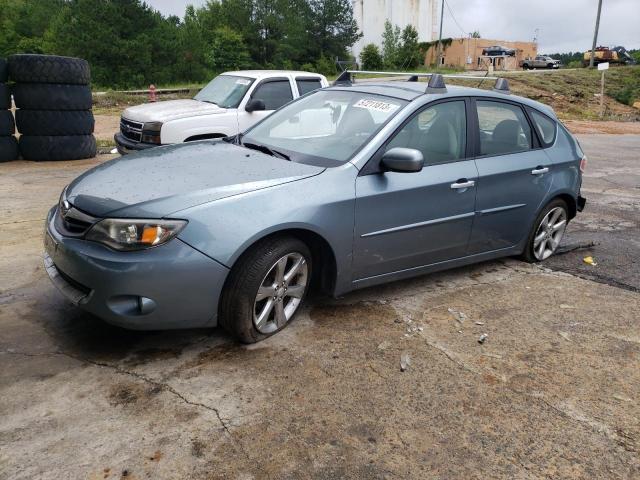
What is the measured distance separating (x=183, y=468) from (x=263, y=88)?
740 cm

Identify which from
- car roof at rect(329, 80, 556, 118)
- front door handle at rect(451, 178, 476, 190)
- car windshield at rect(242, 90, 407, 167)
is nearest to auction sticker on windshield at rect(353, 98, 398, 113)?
car windshield at rect(242, 90, 407, 167)

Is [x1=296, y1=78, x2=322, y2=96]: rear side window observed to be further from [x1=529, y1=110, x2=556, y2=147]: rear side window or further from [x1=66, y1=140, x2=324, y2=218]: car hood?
→ [x1=66, y1=140, x2=324, y2=218]: car hood

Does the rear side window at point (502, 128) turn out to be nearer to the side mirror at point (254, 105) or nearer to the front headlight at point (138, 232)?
the front headlight at point (138, 232)

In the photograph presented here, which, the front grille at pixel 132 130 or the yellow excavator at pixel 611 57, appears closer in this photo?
the front grille at pixel 132 130

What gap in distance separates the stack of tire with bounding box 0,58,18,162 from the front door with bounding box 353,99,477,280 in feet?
24.8

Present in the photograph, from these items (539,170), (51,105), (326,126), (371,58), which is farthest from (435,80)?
(371,58)

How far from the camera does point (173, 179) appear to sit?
3592 millimetres

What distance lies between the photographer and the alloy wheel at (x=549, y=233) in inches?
211

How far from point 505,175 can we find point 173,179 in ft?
8.80

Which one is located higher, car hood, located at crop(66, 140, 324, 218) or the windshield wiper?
the windshield wiper

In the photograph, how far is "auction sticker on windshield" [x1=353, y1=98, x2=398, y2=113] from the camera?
14.1 ft

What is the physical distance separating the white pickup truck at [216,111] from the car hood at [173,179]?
3.99 m

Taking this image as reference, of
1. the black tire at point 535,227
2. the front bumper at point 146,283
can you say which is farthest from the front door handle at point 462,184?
the front bumper at point 146,283

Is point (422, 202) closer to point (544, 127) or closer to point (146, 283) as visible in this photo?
point (544, 127)
